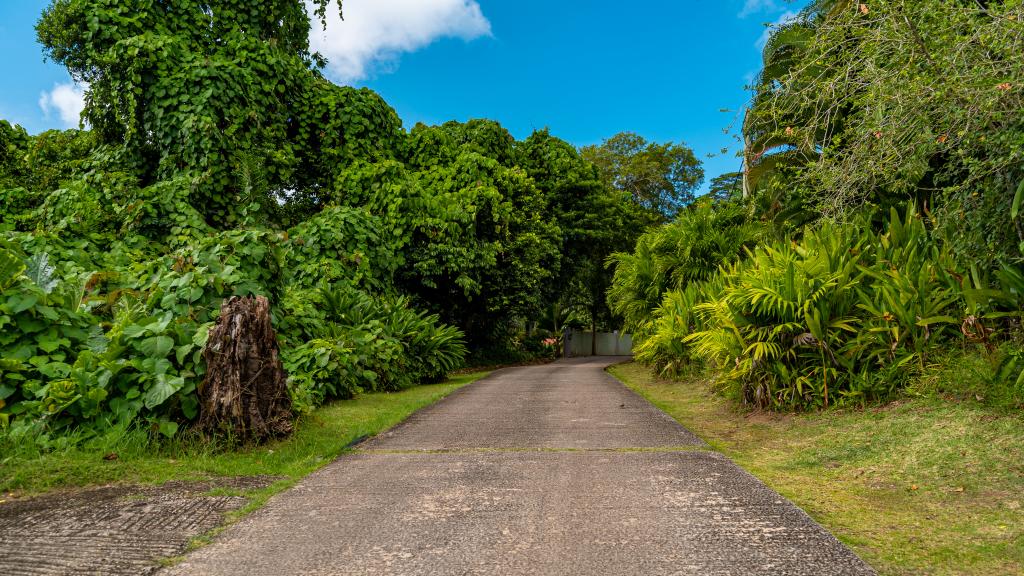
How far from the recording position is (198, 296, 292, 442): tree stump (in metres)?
5.52

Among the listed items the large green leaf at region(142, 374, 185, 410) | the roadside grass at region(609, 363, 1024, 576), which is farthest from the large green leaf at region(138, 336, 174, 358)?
the roadside grass at region(609, 363, 1024, 576)

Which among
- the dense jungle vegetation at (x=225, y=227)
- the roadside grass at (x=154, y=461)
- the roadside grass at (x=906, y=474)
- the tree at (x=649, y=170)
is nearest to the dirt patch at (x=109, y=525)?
the roadside grass at (x=154, y=461)

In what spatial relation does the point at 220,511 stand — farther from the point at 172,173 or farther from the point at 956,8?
the point at 172,173

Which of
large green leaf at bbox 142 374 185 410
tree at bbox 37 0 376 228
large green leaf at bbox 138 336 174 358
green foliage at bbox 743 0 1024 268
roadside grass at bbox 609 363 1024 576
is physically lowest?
roadside grass at bbox 609 363 1024 576

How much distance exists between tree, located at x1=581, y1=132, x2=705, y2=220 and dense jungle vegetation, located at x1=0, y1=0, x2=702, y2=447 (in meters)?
13.6

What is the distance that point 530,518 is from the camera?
12.0 feet

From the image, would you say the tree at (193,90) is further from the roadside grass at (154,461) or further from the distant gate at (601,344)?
the distant gate at (601,344)

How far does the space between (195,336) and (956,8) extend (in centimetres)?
701

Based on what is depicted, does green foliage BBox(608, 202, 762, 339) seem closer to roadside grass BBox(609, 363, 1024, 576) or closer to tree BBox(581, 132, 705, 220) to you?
roadside grass BBox(609, 363, 1024, 576)

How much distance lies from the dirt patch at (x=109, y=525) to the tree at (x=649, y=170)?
3271cm

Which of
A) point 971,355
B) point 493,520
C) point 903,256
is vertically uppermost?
point 903,256

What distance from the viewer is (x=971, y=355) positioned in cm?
600

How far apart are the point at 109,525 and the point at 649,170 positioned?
34.9 metres

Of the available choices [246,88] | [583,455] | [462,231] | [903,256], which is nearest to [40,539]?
[583,455]
